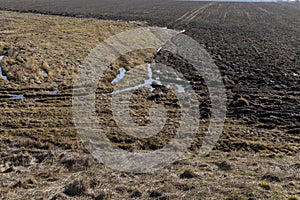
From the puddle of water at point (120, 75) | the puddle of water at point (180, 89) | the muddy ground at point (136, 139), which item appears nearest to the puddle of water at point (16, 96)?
the muddy ground at point (136, 139)

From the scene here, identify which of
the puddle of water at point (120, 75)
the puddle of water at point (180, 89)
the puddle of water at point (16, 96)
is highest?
the puddle of water at point (120, 75)

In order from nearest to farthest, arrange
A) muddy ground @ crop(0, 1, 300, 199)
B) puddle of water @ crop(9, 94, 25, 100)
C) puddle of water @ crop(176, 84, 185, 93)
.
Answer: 1. muddy ground @ crop(0, 1, 300, 199)
2. puddle of water @ crop(9, 94, 25, 100)
3. puddle of water @ crop(176, 84, 185, 93)

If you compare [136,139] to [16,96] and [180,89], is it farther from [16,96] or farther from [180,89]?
[16,96]

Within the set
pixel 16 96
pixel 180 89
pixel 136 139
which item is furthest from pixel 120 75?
pixel 136 139

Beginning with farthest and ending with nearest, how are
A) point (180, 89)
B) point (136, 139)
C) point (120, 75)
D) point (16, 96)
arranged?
point (120, 75)
point (180, 89)
point (16, 96)
point (136, 139)

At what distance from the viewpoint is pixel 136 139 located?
1514 centimetres

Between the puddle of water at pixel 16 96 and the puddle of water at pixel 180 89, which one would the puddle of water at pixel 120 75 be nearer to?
the puddle of water at pixel 180 89

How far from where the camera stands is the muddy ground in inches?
404

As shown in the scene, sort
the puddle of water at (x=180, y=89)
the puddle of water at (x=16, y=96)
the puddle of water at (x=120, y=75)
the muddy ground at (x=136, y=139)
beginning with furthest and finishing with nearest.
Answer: the puddle of water at (x=120, y=75) → the puddle of water at (x=180, y=89) → the puddle of water at (x=16, y=96) → the muddy ground at (x=136, y=139)

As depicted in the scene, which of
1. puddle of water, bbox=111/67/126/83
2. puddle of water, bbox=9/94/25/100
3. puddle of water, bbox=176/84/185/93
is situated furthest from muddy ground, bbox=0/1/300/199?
puddle of water, bbox=176/84/185/93

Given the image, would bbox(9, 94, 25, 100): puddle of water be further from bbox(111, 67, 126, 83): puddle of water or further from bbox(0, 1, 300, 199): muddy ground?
bbox(111, 67, 126, 83): puddle of water

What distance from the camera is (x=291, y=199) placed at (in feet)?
31.6

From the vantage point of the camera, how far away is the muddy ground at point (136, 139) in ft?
33.7

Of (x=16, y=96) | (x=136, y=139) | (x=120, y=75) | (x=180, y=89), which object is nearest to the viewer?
(x=136, y=139)
